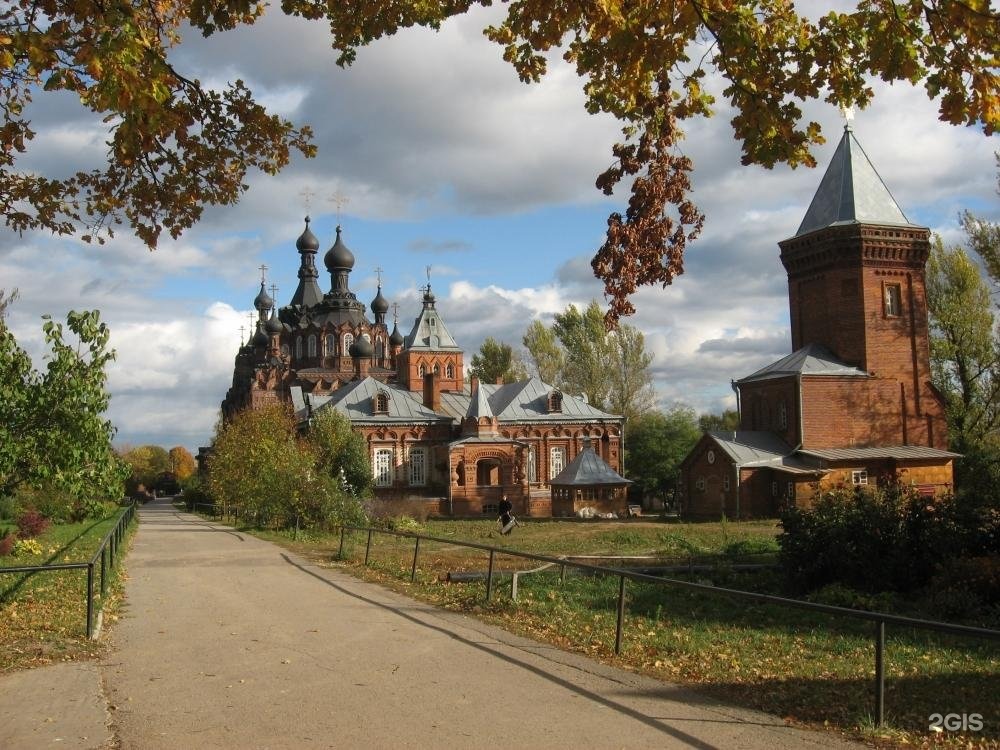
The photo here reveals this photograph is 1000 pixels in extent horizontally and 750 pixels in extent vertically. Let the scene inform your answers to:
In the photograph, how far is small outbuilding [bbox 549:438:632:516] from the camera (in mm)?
47531

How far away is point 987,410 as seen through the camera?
44.6 metres

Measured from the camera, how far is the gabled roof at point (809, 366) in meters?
43.0

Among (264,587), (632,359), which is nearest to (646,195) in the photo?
(264,587)

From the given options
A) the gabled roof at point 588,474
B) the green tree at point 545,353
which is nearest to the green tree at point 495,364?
the green tree at point 545,353

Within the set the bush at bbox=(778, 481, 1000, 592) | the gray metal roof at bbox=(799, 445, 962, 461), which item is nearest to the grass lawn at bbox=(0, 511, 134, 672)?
the bush at bbox=(778, 481, 1000, 592)

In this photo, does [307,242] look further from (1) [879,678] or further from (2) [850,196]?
(1) [879,678]

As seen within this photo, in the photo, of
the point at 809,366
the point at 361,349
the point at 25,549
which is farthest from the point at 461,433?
the point at 25,549

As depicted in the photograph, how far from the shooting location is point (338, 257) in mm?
72312

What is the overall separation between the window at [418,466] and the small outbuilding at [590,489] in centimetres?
884

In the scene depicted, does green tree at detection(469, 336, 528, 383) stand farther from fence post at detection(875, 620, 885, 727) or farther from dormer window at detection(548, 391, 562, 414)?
fence post at detection(875, 620, 885, 727)

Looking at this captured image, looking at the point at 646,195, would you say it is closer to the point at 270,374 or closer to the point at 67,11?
the point at 67,11

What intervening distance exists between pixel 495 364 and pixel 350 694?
70622mm

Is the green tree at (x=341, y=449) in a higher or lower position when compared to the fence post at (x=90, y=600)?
higher

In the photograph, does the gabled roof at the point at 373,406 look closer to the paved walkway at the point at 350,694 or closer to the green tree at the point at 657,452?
the green tree at the point at 657,452
